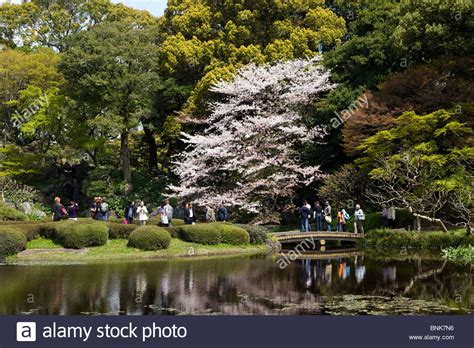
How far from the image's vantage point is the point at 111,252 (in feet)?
79.0

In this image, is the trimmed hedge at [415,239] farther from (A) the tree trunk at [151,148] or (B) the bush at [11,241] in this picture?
(A) the tree trunk at [151,148]

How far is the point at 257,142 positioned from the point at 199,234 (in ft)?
34.3

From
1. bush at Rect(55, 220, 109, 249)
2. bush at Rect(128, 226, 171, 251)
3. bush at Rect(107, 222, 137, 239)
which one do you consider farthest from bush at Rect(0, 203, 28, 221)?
bush at Rect(128, 226, 171, 251)

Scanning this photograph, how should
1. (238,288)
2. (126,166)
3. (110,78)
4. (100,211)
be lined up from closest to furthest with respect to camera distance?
(238,288), (100,211), (110,78), (126,166)

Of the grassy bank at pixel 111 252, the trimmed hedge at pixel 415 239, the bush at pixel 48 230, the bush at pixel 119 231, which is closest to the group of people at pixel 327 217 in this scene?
the trimmed hedge at pixel 415 239

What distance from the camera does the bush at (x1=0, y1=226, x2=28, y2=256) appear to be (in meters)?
22.8

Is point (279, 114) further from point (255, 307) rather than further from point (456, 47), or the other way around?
point (255, 307)

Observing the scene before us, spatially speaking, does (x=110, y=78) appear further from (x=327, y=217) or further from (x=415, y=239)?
(x=415, y=239)

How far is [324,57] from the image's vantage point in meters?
38.8

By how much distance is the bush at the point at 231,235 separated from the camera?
2748 centimetres

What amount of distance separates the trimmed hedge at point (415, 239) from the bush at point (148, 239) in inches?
426

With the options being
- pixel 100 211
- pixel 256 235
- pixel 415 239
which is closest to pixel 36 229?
pixel 100 211

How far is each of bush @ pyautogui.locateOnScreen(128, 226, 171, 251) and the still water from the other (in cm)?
205

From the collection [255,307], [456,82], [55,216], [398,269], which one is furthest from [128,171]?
[255,307]
